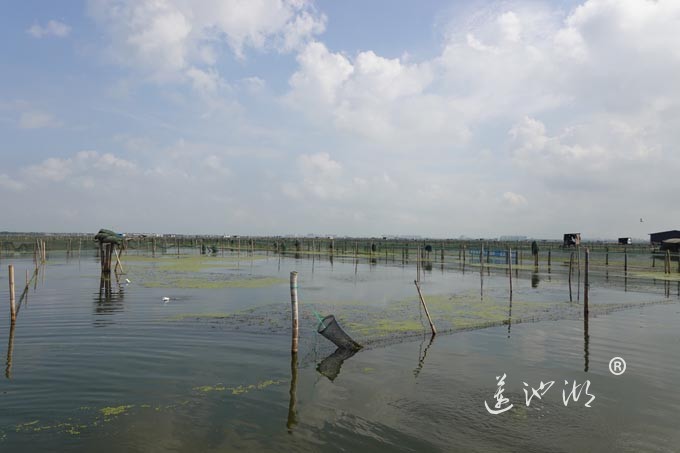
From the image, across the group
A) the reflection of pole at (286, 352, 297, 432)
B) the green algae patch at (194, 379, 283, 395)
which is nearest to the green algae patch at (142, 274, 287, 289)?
the reflection of pole at (286, 352, 297, 432)

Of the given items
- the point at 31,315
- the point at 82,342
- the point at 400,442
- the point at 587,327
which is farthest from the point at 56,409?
the point at 587,327

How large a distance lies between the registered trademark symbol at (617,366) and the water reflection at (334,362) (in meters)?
6.00

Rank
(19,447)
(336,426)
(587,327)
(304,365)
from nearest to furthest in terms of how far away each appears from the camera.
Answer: (19,447), (336,426), (304,365), (587,327)

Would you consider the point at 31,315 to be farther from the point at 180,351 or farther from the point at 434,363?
the point at 434,363

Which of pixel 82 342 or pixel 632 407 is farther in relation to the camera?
pixel 82 342

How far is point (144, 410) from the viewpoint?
7.08 meters

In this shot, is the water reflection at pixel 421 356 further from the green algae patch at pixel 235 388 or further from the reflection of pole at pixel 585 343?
the reflection of pole at pixel 585 343

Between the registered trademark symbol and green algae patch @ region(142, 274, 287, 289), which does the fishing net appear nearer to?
the registered trademark symbol

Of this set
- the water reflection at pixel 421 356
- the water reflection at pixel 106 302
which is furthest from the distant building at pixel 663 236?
the water reflection at pixel 106 302

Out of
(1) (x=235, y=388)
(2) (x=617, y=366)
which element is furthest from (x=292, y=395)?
(2) (x=617, y=366)

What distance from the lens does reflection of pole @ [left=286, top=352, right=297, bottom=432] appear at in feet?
22.5

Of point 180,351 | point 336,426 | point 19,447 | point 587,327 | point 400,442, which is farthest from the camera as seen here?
point 587,327

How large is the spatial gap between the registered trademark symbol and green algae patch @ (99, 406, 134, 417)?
1007 cm

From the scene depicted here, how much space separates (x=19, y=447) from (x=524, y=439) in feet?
24.0
